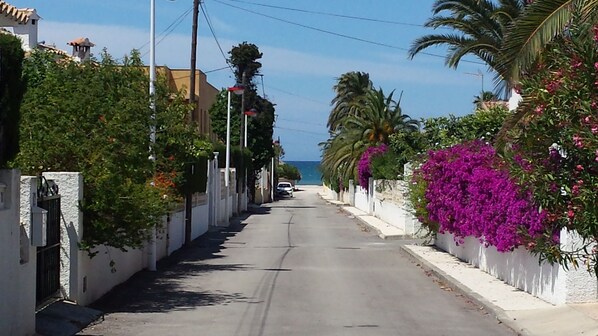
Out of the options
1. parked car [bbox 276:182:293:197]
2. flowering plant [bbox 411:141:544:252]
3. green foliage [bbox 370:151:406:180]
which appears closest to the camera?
flowering plant [bbox 411:141:544:252]

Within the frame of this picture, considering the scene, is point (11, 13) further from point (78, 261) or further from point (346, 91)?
point (346, 91)

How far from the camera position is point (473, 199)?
2073cm

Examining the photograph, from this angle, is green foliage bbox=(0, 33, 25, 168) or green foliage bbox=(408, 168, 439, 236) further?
green foliage bbox=(408, 168, 439, 236)

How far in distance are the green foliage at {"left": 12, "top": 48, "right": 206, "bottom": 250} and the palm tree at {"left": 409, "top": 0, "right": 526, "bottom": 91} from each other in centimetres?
1119

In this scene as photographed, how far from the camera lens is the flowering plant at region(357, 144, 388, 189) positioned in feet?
169

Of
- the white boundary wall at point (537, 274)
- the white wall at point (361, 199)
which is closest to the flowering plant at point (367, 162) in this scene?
the white wall at point (361, 199)

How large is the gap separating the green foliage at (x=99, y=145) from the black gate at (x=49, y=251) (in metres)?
0.72

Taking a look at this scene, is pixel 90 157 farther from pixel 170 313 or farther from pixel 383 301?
pixel 383 301

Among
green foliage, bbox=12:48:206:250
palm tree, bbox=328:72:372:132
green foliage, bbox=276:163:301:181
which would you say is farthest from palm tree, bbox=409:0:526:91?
green foliage, bbox=276:163:301:181

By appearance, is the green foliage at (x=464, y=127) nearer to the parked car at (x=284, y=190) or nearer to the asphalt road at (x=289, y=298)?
the asphalt road at (x=289, y=298)

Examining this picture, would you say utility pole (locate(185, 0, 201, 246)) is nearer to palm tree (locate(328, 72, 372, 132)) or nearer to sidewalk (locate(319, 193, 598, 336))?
sidewalk (locate(319, 193, 598, 336))

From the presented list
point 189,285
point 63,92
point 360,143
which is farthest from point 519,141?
point 360,143

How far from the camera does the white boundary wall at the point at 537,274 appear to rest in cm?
1441

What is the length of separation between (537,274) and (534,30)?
6.02 metres
